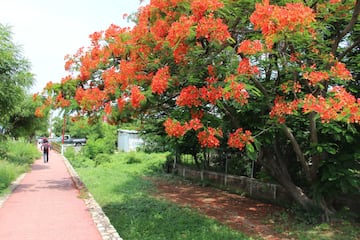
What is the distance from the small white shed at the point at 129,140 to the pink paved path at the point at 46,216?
754 inches

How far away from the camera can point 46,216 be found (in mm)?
8133

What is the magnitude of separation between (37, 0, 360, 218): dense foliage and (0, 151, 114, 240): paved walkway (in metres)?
2.31

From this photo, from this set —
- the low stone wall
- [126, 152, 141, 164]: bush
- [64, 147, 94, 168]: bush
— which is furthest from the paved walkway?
[64, 147, 94, 168]: bush

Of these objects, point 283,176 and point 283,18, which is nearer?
point 283,18

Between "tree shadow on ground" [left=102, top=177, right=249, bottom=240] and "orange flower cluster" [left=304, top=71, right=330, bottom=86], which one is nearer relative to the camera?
"orange flower cluster" [left=304, top=71, right=330, bottom=86]

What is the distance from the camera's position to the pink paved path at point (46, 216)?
663 cm

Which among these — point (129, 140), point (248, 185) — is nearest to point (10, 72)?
point (248, 185)

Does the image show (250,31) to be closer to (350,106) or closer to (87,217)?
(350,106)

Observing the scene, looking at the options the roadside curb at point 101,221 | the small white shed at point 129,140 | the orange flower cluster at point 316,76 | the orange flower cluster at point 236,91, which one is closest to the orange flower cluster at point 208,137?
the orange flower cluster at point 236,91

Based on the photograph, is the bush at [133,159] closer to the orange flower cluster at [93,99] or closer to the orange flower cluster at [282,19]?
the orange flower cluster at [93,99]

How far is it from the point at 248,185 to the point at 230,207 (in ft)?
6.07

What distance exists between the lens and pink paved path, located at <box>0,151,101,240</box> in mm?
6633

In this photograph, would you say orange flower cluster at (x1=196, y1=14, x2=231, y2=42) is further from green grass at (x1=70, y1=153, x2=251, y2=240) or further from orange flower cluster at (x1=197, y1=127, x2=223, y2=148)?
green grass at (x1=70, y1=153, x2=251, y2=240)

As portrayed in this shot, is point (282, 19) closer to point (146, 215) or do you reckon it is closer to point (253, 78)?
point (253, 78)
